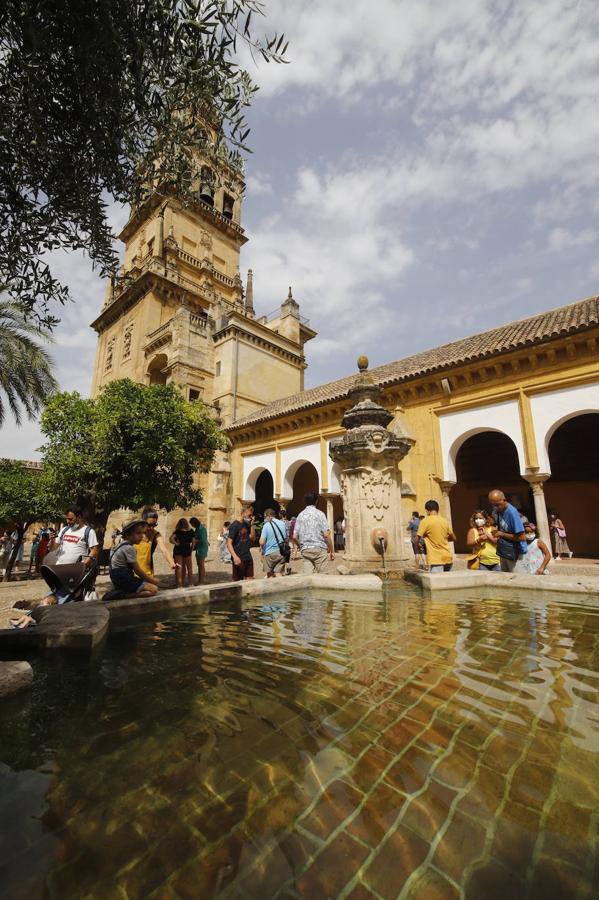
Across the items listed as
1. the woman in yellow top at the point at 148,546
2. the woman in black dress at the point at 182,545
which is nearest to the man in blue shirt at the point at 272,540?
the woman in yellow top at the point at 148,546

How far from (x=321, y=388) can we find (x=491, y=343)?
9.24 m

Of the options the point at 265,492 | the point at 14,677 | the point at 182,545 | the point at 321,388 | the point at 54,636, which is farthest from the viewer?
the point at 265,492

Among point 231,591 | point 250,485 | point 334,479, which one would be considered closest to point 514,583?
point 231,591

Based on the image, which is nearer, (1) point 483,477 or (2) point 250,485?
(1) point 483,477

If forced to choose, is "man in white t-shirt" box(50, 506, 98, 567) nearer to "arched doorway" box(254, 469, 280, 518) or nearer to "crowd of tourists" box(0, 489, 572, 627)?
"crowd of tourists" box(0, 489, 572, 627)

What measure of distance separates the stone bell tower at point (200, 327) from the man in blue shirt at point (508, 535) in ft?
52.9

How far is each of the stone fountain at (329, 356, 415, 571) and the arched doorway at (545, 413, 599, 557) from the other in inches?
475

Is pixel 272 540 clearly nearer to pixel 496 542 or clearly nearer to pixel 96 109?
pixel 496 542

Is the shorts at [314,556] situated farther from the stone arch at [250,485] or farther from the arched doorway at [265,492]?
the arched doorway at [265,492]

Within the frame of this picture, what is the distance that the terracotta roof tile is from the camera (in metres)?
12.1

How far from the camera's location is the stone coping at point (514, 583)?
4.33 meters

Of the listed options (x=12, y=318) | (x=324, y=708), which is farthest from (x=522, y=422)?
(x=12, y=318)

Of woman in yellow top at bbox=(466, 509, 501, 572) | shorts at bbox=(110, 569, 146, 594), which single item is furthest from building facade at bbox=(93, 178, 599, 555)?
woman in yellow top at bbox=(466, 509, 501, 572)

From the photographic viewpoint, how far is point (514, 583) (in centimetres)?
481
